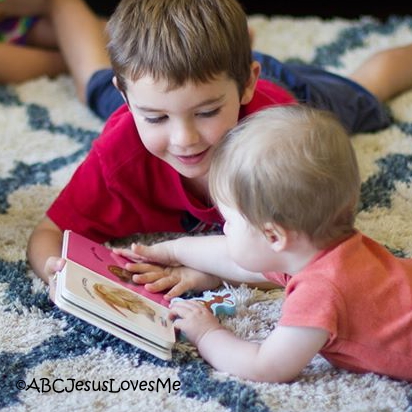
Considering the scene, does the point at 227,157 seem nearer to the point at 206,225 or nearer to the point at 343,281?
the point at 343,281

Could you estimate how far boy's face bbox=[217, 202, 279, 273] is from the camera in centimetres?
84

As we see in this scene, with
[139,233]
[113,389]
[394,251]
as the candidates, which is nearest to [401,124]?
[394,251]

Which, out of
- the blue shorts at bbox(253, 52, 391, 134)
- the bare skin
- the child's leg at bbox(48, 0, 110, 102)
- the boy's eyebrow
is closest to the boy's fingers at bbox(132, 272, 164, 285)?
the boy's eyebrow

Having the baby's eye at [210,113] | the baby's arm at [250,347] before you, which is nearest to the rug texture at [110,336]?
the baby's arm at [250,347]

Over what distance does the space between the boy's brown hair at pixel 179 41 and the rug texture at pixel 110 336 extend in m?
0.29

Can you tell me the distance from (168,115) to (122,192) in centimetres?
21

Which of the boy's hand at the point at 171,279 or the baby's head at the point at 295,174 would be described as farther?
the boy's hand at the point at 171,279

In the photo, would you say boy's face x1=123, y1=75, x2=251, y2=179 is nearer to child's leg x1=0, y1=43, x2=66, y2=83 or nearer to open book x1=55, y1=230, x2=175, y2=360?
open book x1=55, y1=230, x2=175, y2=360

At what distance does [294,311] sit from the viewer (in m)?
0.81

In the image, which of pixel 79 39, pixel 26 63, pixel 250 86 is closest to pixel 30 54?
pixel 26 63

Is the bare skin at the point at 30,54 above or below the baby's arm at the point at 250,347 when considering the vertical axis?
below

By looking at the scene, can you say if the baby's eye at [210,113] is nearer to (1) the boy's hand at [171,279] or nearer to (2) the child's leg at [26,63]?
(1) the boy's hand at [171,279]

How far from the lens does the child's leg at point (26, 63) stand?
5.46 feet

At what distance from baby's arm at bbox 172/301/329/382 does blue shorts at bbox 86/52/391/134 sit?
1.87 feet
